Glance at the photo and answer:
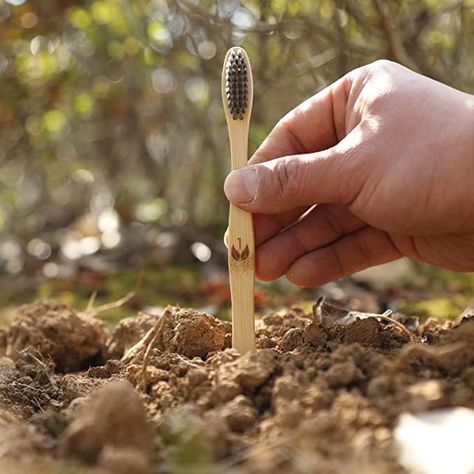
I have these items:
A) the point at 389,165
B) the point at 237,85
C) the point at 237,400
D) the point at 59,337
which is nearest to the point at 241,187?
the point at 237,85

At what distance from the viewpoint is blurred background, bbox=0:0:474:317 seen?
12.5 ft

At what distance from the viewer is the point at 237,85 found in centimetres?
209

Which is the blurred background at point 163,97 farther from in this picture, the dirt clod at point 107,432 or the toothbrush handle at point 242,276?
the dirt clod at point 107,432

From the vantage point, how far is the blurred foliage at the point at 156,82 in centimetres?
387

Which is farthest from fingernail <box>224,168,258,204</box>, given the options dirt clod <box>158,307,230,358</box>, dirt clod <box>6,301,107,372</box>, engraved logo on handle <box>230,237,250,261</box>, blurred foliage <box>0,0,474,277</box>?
blurred foliage <box>0,0,474,277</box>

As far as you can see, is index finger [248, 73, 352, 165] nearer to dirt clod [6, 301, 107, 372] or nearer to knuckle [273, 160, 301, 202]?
knuckle [273, 160, 301, 202]

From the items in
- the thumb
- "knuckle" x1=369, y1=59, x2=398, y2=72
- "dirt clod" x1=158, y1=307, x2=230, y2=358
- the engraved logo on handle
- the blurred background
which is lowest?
"dirt clod" x1=158, y1=307, x2=230, y2=358

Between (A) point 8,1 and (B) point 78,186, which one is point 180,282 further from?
(B) point 78,186

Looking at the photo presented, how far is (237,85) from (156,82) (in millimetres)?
3509

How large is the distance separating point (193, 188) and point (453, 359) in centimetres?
365

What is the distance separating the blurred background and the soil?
4.71 feet

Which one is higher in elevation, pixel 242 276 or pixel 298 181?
pixel 298 181

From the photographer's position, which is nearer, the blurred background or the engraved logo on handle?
the engraved logo on handle

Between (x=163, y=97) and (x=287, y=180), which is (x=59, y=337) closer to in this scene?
(x=287, y=180)
